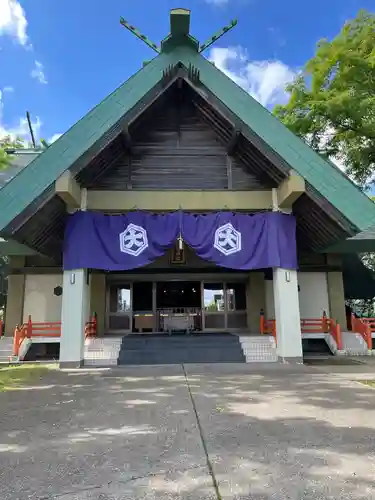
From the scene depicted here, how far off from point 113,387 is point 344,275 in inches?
430

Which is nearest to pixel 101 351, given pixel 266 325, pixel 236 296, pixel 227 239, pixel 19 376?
pixel 19 376

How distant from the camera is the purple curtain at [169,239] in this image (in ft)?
28.7

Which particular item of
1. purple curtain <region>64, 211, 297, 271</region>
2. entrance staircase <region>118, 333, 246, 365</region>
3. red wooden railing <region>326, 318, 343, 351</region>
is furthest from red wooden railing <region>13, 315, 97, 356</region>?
red wooden railing <region>326, 318, 343, 351</region>

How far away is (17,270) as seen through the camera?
1270 centimetres

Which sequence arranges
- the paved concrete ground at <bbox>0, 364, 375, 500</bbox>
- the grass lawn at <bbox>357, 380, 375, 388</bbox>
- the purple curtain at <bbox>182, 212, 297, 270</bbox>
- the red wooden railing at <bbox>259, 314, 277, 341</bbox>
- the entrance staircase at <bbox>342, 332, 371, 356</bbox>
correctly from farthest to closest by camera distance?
the red wooden railing at <bbox>259, 314, 277, 341</bbox>, the entrance staircase at <bbox>342, 332, 371, 356</bbox>, the purple curtain at <bbox>182, 212, 297, 270</bbox>, the grass lawn at <bbox>357, 380, 375, 388</bbox>, the paved concrete ground at <bbox>0, 364, 375, 500</bbox>

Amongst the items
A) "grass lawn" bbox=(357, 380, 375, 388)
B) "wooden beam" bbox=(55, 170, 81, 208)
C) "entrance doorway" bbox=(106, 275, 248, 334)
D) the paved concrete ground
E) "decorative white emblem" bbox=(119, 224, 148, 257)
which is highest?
"wooden beam" bbox=(55, 170, 81, 208)

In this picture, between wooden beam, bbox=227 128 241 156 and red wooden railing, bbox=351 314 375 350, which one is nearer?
Answer: wooden beam, bbox=227 128 241 156

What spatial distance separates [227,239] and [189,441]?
19.4 ft

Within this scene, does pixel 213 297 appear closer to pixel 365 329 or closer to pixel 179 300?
pixel 179 300

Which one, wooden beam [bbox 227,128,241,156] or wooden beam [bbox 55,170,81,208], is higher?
wooden beam [bbox 227,128,241,156]

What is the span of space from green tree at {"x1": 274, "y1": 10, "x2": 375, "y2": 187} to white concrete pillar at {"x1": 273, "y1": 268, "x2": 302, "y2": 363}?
5.54 meters

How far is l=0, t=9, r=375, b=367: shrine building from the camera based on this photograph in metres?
8.13

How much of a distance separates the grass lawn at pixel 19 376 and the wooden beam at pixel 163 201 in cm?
395

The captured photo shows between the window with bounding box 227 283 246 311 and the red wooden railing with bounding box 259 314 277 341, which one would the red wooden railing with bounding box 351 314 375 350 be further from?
the window with bounding box 227 283 246 311
